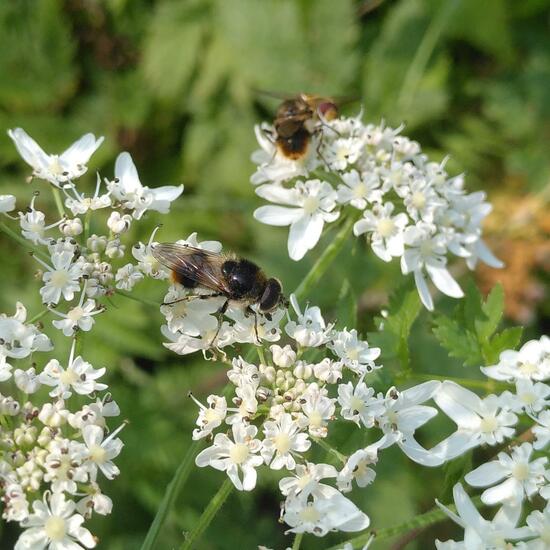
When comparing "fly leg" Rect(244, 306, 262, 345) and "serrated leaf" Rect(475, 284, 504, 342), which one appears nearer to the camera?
"fly leg" Rect(244, 306, 262, 345)

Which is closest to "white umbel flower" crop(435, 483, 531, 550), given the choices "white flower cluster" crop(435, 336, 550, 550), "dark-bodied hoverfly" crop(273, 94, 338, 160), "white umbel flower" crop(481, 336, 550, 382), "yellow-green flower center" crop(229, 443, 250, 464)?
"white flower cluster" crop(435, 336, 550, 550)

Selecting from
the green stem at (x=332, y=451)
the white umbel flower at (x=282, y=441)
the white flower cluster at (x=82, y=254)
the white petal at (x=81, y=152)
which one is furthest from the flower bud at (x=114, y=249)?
the green stem at (x=332, y=451)

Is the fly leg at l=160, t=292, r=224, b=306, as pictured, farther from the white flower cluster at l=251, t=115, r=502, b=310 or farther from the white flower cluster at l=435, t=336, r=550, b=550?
the white flower cluster at l=435, t=336, r=550, b=550

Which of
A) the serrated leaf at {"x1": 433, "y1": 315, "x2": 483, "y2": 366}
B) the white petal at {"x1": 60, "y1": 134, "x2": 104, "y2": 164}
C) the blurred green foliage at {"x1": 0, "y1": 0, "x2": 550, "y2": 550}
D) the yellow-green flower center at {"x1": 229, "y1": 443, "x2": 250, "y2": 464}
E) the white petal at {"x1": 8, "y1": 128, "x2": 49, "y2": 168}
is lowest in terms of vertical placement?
the blurred green foliage at {"x1": 0, "y1": 0, "x2": 550, "y2": 550}

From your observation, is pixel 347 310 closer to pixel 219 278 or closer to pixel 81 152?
pixel 219 278

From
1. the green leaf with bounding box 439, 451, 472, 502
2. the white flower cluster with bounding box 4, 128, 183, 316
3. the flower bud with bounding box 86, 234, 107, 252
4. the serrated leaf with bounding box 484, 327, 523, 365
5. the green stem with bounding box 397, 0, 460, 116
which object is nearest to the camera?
the white flower cluster with bounding box 4, 128, 183, 316

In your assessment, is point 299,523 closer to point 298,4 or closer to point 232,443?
point 232,443

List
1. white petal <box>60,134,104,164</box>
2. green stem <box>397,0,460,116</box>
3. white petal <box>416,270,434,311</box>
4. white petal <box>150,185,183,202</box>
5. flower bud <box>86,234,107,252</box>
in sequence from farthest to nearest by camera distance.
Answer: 1. green stem <box>397,0,460,116</box>
2. white petal <box>416,270,434,311</box>
3. white petal <box>60,134,104,164</box>
4. white petal <box>150,185,183,202</box>
5. flower bud <box>86,234,107,252</box>
